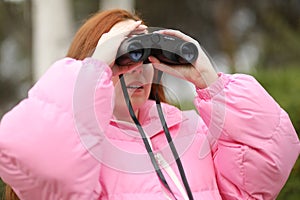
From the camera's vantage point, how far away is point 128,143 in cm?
220

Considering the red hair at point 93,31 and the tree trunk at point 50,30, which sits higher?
the red hair at point 93,31

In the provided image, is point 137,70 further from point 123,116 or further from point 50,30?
point 50,30

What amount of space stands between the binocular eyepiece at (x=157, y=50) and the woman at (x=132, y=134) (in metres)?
0.02

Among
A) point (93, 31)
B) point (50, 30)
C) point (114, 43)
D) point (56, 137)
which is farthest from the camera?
point (50, 30)

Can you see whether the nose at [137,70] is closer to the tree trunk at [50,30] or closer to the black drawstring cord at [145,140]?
the black drawstring cord at [145,140]

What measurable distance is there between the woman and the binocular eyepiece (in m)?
0.02

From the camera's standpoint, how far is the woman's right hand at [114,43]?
2148 millimetres

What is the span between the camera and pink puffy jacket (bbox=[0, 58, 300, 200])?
78.7 inches

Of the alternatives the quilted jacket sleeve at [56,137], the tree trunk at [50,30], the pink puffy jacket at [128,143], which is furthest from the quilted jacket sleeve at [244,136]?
the tree trunk at [50,30]

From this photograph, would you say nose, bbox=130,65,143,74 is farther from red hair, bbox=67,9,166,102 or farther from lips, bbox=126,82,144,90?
red hair, bbox=67,9,166,102

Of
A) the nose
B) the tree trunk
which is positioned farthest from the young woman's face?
the tree trunk

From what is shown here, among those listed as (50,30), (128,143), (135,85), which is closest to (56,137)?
(128,143)

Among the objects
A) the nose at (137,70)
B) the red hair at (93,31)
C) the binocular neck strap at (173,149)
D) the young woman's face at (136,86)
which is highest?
the red hair at (93,31)

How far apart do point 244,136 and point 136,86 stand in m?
0.36
